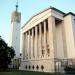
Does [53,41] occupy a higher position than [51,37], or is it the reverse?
[51,37]

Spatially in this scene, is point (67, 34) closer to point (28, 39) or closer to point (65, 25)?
point (65, 25)

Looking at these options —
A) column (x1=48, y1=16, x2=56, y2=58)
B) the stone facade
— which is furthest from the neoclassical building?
the stone facade

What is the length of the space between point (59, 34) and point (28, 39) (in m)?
11.6

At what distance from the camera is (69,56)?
93.9 ft

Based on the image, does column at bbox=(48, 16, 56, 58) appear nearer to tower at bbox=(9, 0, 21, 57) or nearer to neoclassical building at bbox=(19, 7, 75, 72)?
neoclassical building at bbox=(19, 7, 75, 72)

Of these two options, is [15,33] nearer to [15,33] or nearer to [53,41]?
[15,33]

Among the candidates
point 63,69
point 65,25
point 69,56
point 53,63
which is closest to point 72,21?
point 65,25

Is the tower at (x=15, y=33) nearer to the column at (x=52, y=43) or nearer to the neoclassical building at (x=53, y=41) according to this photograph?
the neoclassical building at (x=53, y=41)

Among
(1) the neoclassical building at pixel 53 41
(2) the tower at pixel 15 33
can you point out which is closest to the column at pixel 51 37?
(1) the neoclassical building at pixel 53 41

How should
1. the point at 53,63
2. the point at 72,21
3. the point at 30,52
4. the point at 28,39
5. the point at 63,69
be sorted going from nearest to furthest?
the point at 63,69 → the point at 53,63 → the point at 72,21 → the point at 30,52 → the point at 28,39

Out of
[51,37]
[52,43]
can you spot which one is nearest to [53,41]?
[52,43]

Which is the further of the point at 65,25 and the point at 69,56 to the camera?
the point at 65,25

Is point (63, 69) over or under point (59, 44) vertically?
under

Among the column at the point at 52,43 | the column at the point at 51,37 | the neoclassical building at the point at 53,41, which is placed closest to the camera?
the column at the point at 52,43
